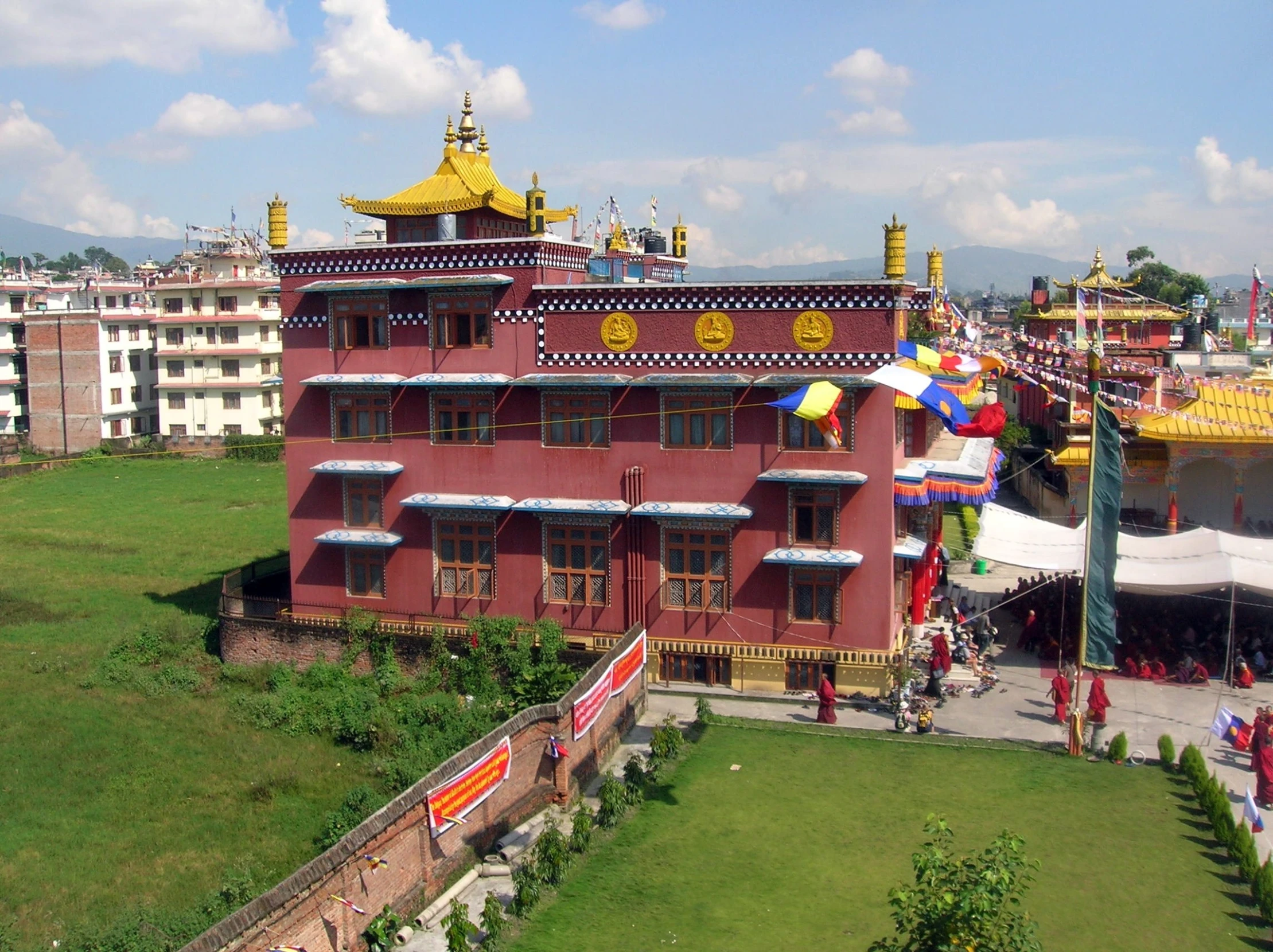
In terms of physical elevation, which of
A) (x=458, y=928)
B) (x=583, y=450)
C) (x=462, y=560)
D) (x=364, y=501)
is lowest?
(x=458, y=928)

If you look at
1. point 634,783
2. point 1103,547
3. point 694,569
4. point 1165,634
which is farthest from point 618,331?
point 1165,634

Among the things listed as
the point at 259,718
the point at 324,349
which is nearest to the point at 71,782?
the point at 259,718

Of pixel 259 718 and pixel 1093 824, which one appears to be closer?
pixel 1093 824

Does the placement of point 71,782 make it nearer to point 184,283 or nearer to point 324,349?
point 324,349

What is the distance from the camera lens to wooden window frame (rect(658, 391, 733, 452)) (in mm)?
24406

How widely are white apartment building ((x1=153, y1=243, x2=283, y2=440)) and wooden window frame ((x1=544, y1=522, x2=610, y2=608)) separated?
44.2m

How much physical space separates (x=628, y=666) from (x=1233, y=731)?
10.9 meters

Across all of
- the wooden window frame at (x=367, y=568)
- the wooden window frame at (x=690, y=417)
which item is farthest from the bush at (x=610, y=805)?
the wooden window frame at (x=367, y=568)

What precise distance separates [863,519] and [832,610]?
6.58 ft

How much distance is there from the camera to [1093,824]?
18062 mm

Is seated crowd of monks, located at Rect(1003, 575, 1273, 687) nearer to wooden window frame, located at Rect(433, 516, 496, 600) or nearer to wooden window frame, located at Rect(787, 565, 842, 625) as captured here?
wooden window frame, located at Rect(787, 565, 842, 625)

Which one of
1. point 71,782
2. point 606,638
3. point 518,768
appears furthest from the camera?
point 606,638

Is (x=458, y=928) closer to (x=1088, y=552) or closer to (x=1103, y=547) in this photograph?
(x=1088, y=552)

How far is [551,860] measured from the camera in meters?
16.0
